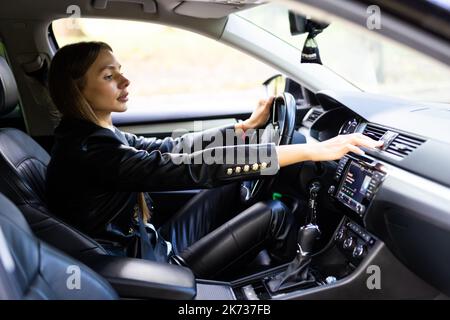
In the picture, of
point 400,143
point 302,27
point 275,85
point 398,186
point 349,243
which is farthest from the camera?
point 275,85

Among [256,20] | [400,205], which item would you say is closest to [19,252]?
[400,205]

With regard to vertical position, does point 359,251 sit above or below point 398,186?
below

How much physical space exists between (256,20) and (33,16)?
117 centimetres

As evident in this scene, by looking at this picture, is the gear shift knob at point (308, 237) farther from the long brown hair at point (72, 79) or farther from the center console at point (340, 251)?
the long brown hair at point (72, 79)

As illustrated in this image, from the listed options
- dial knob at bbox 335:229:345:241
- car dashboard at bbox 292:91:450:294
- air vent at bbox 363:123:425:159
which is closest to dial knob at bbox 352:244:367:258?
car dashboard at bbox 292:91:450:294

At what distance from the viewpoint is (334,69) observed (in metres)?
2.65

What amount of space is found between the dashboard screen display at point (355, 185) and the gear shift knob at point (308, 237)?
7.0 inches

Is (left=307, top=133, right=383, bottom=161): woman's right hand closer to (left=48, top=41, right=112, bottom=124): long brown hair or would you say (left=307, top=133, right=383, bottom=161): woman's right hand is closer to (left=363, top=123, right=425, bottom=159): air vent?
(left=363, top=123, right=425, bottom=159): air vent

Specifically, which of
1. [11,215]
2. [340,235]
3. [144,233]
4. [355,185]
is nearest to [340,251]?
[340,235]

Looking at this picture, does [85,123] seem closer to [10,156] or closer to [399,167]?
[10,156]

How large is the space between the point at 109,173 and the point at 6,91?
0.44 metres

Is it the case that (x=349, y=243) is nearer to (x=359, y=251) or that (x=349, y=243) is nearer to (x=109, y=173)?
(x=359, y=251)

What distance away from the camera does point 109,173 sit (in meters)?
1.59

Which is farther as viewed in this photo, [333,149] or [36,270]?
[333,149]
